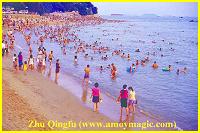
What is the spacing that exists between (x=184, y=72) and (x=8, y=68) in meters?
15.1

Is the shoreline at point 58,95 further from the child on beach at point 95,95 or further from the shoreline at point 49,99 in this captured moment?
the child on beach at point 95,95

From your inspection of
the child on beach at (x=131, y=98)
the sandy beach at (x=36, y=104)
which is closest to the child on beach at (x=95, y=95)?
the sandy beach at (x=36, y=104)

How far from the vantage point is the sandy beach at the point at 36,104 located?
10599mm

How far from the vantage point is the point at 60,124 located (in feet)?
36.1

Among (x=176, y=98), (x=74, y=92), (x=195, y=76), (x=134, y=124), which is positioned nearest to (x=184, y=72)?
(x=195, y=76)

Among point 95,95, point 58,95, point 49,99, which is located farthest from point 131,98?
point 58,95

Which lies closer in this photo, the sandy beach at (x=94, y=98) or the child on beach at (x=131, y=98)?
the sandy beach at (x=94, y=98)

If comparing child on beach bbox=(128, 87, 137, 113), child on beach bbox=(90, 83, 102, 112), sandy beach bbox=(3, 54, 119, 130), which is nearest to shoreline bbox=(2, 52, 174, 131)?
sandy beach bbox=(3, 54, 119, 130)

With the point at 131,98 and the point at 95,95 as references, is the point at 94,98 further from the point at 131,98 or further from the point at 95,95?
the point at 131,98

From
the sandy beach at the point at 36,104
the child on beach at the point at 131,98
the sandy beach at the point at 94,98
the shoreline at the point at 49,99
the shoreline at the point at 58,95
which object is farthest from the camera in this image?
the shoreline at the point at 58,95

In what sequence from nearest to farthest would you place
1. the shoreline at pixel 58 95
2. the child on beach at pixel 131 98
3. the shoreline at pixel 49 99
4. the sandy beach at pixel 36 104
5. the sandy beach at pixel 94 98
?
1. the sandy beach at pixel 36 104
2. the sandy beach at pixel 94 98
3. the shoreline at pixel 49 99
4. the child on beach at pixel 131 98
5. the shoreline at pixel 58 95

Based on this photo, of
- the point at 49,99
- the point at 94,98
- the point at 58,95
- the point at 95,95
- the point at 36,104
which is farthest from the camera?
the point at 58,95

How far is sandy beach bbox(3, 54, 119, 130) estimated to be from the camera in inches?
417

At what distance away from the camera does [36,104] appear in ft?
41.9
